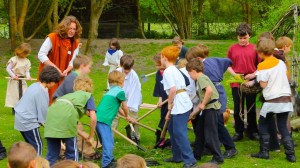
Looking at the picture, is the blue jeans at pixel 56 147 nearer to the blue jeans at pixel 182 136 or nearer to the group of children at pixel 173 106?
the group of children at pixel 173 106

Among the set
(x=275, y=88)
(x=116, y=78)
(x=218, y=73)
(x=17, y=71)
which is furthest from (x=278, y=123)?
(x=17, y=71)

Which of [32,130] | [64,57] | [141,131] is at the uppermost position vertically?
[64,57]

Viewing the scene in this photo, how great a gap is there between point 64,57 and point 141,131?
8.06 feet

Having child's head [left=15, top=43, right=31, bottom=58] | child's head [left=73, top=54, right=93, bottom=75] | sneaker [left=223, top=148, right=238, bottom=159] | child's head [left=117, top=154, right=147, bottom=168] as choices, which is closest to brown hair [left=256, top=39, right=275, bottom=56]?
sneaker [left=223, top=148, right=238, bottom=159]

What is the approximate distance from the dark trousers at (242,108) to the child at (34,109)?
3.38 m

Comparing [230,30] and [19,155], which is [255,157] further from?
[230,30]

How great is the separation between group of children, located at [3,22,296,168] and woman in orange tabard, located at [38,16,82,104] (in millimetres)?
781

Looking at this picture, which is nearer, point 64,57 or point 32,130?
point 32,130

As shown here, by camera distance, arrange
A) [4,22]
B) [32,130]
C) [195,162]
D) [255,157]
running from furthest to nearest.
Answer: [4,22], [255,157], [195,162], [32,130]

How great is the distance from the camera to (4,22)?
3081cm

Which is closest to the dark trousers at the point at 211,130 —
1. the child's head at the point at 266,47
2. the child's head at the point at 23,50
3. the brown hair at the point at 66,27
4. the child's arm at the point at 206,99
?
the child's arm at the point at 206,99

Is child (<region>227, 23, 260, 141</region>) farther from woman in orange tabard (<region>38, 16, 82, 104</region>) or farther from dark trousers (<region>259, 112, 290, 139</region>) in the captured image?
woman in orange tabard (<region>38, 16, 82, 104</region>)

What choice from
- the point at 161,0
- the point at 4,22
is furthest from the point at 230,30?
the point at 4,22

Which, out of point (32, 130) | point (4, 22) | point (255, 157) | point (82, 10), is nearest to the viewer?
point (32, 130)
